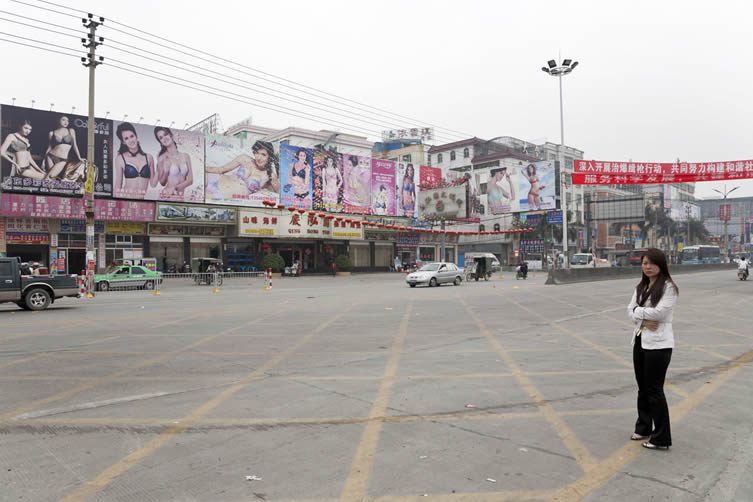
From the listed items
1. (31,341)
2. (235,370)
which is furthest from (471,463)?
(31,341)

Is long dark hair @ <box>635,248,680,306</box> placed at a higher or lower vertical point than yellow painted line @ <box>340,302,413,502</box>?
higher

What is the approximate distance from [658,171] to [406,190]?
29.4 metres

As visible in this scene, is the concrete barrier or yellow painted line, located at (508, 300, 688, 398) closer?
yellow painted line, located at (508, 300, 688, 398)

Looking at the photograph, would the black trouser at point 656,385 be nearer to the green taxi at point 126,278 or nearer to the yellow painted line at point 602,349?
the yellow painted line at point 602,349

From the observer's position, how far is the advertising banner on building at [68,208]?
31.4 m

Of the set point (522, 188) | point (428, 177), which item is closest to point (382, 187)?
point (428, 177)

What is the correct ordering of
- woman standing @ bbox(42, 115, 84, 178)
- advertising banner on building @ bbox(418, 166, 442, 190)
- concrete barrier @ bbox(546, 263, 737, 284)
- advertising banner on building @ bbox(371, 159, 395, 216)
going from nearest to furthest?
concrete barrier @ bbox(546, 263, 737, 284) → woman standing @ bbox(42, 115, 84, 178) → advertising banner on building @ bbox(371, 159, 395, 216) → advertising banner on building @ bbox(418, 166, 442, 190)

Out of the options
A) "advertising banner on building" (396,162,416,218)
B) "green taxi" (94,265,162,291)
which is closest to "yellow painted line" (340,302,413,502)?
"green taxi" (94,265,162,291)

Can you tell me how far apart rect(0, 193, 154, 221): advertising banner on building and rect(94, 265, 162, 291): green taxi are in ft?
24.5

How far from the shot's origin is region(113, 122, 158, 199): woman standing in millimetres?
35312

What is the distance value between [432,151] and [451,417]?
84.5 metres

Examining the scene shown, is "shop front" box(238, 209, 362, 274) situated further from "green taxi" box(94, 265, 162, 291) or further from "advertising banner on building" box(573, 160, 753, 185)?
"advertising banner on building" box(573, 160, 753, 185)

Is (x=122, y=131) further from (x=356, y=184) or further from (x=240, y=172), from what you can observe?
(x=356, y=184)

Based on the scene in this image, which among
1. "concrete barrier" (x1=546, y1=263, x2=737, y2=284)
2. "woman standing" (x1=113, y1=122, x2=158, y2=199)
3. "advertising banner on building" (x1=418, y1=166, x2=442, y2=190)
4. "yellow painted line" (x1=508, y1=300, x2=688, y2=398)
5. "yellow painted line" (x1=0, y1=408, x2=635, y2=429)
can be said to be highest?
"advertising banner on building" (x1=418, y1=166, x2=442, y2=190)
